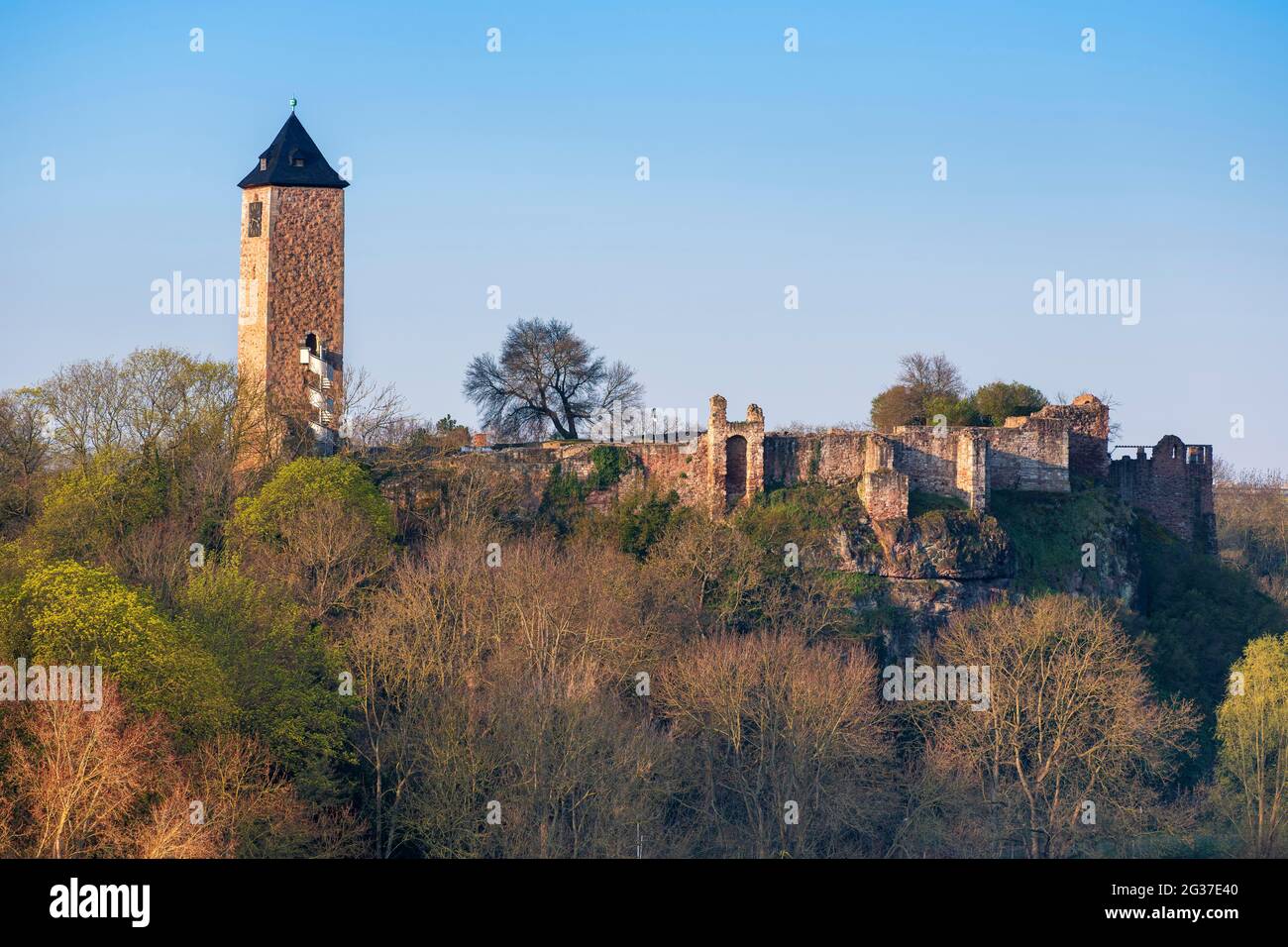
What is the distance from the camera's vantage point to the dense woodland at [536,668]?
34469mm

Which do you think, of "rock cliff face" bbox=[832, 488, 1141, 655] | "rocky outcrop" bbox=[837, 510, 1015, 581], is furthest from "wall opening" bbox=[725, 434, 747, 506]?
"rocky outcrop" bbox=[837, 510, 1015, 581]

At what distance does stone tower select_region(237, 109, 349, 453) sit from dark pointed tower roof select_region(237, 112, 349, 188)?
0.02 metres

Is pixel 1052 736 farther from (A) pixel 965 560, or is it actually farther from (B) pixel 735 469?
(B) pixel 735 469

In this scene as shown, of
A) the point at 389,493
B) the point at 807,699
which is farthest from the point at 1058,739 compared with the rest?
the point at 389,493

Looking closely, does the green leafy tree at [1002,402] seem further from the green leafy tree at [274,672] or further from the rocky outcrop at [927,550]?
the green leafy tree at [274,672]

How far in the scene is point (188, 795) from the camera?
109 feet

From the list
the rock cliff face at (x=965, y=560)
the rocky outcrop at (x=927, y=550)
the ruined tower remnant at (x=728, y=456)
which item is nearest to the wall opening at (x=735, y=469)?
the ruined tower remnant at (x=728, y=456)

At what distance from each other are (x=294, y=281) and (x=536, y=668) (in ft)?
50.6

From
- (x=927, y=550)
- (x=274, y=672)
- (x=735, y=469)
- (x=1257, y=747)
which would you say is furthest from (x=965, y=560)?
(x=274, y=672)

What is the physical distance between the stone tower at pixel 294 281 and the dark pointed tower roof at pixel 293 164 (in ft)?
0.08

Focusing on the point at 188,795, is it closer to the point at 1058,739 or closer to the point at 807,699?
the point at 807,699

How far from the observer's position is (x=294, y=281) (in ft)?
171

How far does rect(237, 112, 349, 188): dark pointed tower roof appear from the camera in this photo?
5212 cm
